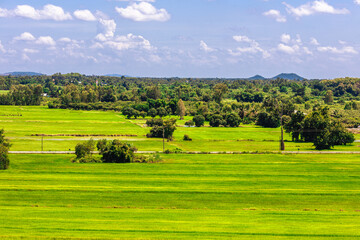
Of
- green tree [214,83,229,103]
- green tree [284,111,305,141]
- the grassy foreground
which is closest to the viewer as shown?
the grassy foreground

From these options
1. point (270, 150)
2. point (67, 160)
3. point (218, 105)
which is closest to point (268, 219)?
point (67, 160)

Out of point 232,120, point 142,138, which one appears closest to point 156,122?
point 142,138

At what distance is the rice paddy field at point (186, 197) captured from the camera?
31672 millimetres

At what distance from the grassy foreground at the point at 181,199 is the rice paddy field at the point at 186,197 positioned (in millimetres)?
82

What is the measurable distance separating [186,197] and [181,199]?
920mm

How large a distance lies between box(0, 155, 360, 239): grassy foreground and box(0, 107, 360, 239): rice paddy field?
0.08m

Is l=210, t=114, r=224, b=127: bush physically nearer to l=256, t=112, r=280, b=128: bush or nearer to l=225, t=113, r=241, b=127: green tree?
l=225, t=113, r=241, b=127: green tree

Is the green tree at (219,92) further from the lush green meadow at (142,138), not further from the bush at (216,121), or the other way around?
the lush green meadow at (142,138)

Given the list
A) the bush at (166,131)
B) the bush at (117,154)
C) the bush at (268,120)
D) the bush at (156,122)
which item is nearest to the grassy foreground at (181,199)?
the bush at (117,154)

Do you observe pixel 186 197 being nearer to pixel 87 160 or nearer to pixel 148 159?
pixel 148 159

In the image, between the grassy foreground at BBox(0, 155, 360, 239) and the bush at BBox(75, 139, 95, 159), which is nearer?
the grassy foreground at BBox(0, 155, 360, 239)

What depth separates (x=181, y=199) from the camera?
41.2m

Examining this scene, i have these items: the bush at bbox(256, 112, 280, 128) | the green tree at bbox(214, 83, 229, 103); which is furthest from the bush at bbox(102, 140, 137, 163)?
the green tree at bbox(214, 83, 229, 103)

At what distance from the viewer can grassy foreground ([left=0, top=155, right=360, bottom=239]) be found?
104 feet
